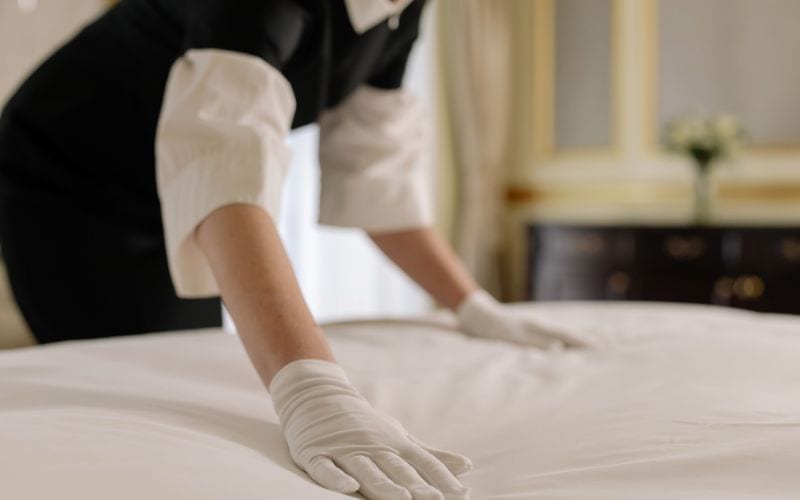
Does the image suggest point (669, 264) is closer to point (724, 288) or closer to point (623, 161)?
point (724, 288)

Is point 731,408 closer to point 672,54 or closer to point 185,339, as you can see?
point 185,339

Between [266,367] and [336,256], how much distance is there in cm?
313

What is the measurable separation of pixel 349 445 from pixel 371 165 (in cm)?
91

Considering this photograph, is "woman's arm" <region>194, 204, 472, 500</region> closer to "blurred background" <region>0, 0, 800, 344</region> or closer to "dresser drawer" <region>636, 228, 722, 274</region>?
"blurred background" <region>0, 0, 800, 344</region>

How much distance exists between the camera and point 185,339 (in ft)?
4.00

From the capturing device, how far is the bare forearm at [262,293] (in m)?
0.88

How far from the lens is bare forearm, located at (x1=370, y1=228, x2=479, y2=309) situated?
63.5 inches

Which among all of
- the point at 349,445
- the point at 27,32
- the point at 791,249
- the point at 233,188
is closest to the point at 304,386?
the point at 349,445

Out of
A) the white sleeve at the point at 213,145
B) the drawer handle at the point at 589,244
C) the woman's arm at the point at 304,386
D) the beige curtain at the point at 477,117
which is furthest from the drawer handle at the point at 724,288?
the woman's arm at the point at 304,386

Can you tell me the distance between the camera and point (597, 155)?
14.9 feet

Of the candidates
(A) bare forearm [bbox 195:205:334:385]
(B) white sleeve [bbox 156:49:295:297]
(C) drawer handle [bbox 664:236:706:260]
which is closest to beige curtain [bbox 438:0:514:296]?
(C) drawer handle [bbox 664:236:706:260]

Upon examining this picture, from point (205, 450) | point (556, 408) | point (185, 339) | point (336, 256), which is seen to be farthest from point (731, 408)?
point (336, 256)

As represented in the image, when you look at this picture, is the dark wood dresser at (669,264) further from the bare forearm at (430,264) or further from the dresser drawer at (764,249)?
the bare forearm at (430,264)

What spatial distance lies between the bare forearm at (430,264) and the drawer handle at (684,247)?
228cm
